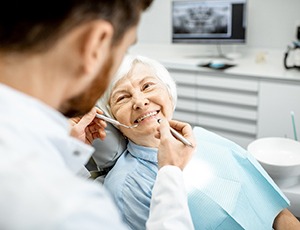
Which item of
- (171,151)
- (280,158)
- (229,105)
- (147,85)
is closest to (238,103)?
(229,105)

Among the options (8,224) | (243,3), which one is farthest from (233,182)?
(243,3)

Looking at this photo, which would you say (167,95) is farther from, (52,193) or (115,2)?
(52,193)

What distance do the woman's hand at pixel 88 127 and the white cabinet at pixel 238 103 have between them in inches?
75.4

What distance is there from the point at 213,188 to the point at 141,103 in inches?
16.1

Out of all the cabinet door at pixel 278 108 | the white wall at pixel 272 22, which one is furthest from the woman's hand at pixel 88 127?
the white wall at pixel 272 22

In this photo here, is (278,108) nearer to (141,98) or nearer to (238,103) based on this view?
(238,103)

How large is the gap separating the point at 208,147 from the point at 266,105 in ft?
5.23

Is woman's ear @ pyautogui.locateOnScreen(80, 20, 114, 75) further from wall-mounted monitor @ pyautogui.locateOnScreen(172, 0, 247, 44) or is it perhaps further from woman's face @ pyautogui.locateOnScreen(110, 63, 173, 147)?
wall-mounted monitor @ pyautogui.locateOnScreen(172, 0, 247, 44)

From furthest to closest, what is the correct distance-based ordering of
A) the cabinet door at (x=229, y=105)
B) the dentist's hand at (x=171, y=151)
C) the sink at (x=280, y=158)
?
the cabinet door at (x=229, y=105), the sink at (x=280, y=158), the dentist's hand at (x=171, y=151)

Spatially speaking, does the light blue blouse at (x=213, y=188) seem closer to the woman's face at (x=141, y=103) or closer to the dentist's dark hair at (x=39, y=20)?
the woman's face at (x=141, y=103)

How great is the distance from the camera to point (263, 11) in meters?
3.48

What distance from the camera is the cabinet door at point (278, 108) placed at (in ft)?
9.56

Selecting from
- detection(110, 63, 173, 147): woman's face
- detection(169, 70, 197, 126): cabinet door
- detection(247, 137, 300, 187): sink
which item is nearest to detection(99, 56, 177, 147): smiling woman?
detection(110, 63, 173, 147): woman's face

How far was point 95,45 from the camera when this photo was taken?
0.65 m
